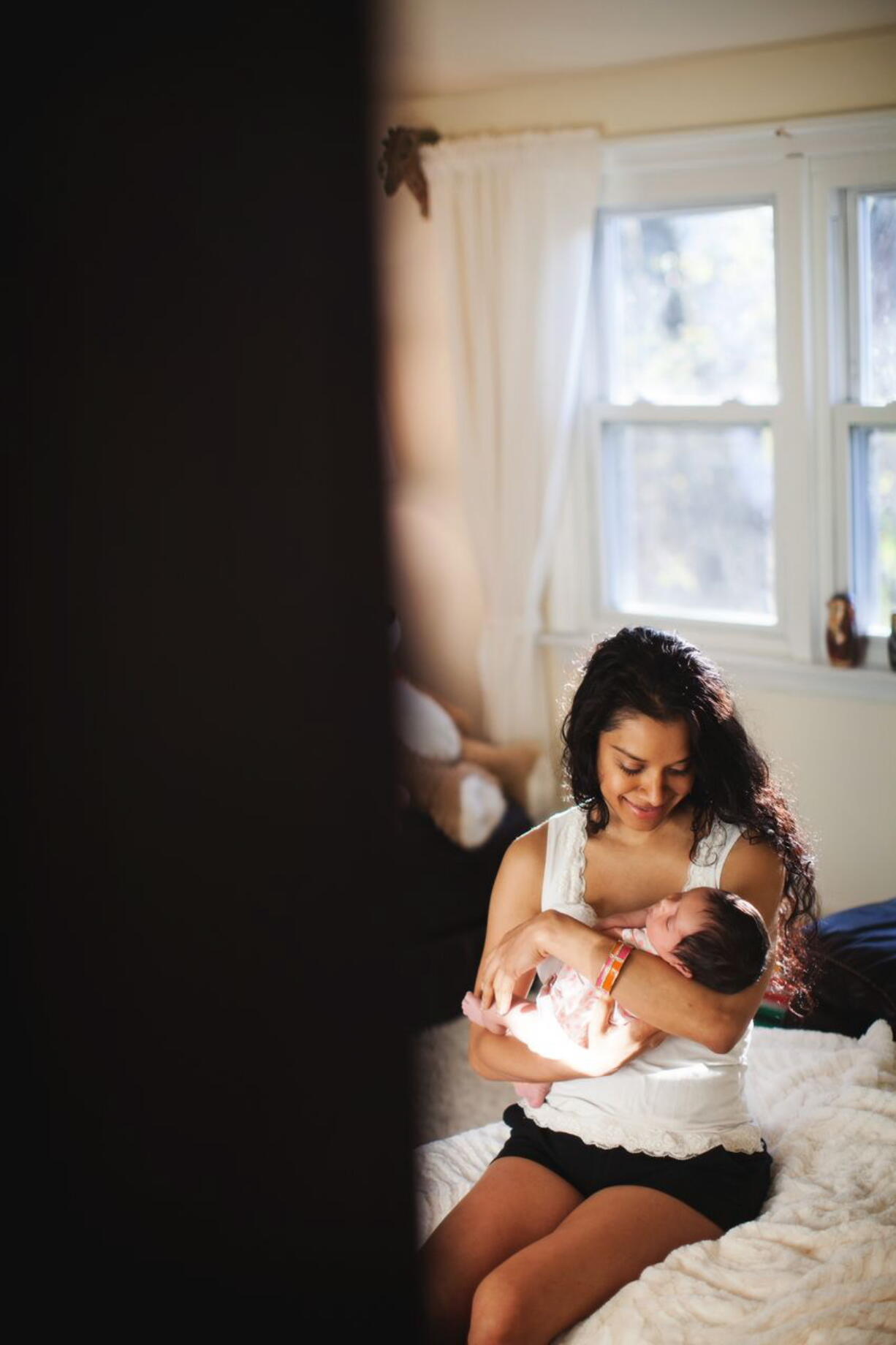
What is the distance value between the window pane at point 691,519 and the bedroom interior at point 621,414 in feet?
0.10

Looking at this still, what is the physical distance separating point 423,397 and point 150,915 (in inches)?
171

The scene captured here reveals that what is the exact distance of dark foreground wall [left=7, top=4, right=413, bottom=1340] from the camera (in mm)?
206

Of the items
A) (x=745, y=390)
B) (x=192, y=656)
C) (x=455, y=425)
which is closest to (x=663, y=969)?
(x=192, y=656)

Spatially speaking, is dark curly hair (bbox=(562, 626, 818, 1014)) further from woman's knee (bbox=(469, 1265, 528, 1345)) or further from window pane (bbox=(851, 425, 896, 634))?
window pane (bbox=(851, 425, 896, 634))

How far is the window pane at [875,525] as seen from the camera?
3555mm

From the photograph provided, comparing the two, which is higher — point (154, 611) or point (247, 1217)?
point (154, 611)

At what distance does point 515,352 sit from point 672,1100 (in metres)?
2.80

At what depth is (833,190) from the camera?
3.46m

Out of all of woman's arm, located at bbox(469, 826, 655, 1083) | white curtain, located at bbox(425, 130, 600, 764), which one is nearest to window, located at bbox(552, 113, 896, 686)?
white curtain, located at bbox(425, 130, 600, 764)

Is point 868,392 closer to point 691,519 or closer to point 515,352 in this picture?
point 691,519

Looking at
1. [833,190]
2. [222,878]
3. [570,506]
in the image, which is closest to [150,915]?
[222,878]

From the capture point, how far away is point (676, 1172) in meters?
1.78

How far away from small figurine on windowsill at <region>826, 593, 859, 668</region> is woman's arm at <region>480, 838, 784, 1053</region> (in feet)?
5.78

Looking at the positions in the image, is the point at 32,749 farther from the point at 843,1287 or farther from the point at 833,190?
the point at 833,190
